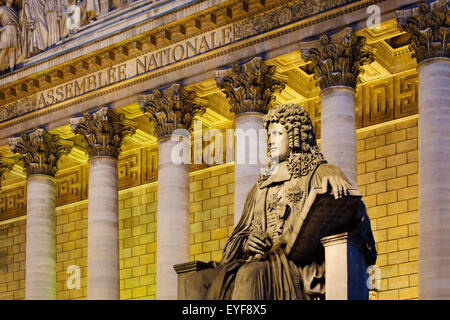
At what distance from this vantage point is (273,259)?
7645 millimetres

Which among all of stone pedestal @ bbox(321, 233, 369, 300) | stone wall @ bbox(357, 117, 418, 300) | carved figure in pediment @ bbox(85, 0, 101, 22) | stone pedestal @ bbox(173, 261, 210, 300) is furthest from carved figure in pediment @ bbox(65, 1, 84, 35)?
stone pedestal @ bbox(321, 233, 369, 300)

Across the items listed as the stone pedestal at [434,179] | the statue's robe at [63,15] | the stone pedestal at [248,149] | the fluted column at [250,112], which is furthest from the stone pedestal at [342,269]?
the statue's robe at [63,15]

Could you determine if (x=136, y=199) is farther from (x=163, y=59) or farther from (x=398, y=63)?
(x=398, y=63)

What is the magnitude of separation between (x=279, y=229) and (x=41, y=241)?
57.3 feet

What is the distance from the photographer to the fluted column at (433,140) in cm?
1770

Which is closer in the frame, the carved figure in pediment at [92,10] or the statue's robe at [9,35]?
the carved figure in pediment at [92,10]

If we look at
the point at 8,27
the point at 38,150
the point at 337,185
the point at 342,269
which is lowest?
the point at 342,269

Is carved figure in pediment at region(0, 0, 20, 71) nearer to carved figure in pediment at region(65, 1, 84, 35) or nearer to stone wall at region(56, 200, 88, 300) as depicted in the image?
carved figure in pediment at region(65, 1, 84, 35)

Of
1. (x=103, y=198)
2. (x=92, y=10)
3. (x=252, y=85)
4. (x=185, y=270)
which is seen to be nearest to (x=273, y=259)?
(x=185, y=270)

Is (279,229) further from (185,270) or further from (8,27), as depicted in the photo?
(8,27)

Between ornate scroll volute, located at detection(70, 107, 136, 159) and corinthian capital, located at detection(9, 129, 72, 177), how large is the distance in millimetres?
1288

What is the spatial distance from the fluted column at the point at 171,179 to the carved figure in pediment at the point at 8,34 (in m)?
4.88

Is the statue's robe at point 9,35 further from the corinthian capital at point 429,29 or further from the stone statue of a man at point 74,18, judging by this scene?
the corinthian capital at point 429,29
